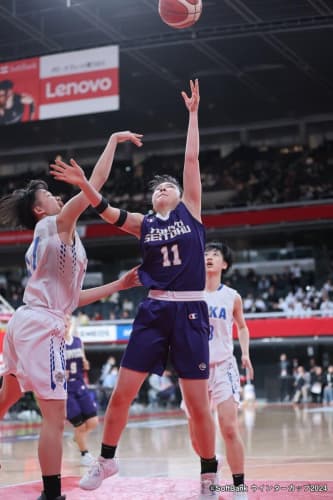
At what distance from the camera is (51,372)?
4.91m

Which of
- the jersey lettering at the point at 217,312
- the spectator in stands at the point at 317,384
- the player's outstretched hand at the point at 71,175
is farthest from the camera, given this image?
the spectator in stands at the point at 317,384

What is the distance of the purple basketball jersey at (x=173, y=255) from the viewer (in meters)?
5.01

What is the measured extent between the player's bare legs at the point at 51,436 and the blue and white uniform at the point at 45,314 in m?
0.07

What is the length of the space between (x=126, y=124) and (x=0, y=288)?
8496 millimetres

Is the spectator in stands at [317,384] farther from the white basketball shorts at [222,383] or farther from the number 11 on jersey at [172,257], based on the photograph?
the number 11 on jersey at [172,257]

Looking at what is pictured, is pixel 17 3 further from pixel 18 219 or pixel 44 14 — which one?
pixel 18 219

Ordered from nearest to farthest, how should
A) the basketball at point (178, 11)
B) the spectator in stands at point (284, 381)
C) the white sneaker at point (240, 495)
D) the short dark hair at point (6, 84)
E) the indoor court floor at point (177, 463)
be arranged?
1. the white sneaker at point (240, 495)
2. the indoor court floor at point (177, 463)
3. the basketball at point (178, 11)
4. the short dark hair at point (6, 84)
5. the spectator in stands at point (284, 381)

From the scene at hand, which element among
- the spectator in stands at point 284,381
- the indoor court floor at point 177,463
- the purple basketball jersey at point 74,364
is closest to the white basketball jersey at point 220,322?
the indoor court floor at point 177,463

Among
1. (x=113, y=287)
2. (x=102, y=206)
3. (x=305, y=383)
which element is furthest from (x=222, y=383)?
(x=305, y=383)

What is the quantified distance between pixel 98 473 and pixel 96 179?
1.91m

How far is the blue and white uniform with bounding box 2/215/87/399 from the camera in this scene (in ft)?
16.1

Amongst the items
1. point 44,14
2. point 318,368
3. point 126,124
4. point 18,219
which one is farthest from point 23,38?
point 18,219

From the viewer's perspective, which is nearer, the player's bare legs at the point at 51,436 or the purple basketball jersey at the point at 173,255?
the player's bare legs at the point at 51,436

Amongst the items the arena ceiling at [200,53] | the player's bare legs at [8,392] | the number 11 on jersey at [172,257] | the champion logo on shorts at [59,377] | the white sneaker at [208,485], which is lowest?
the white sneaker at [208,485]
